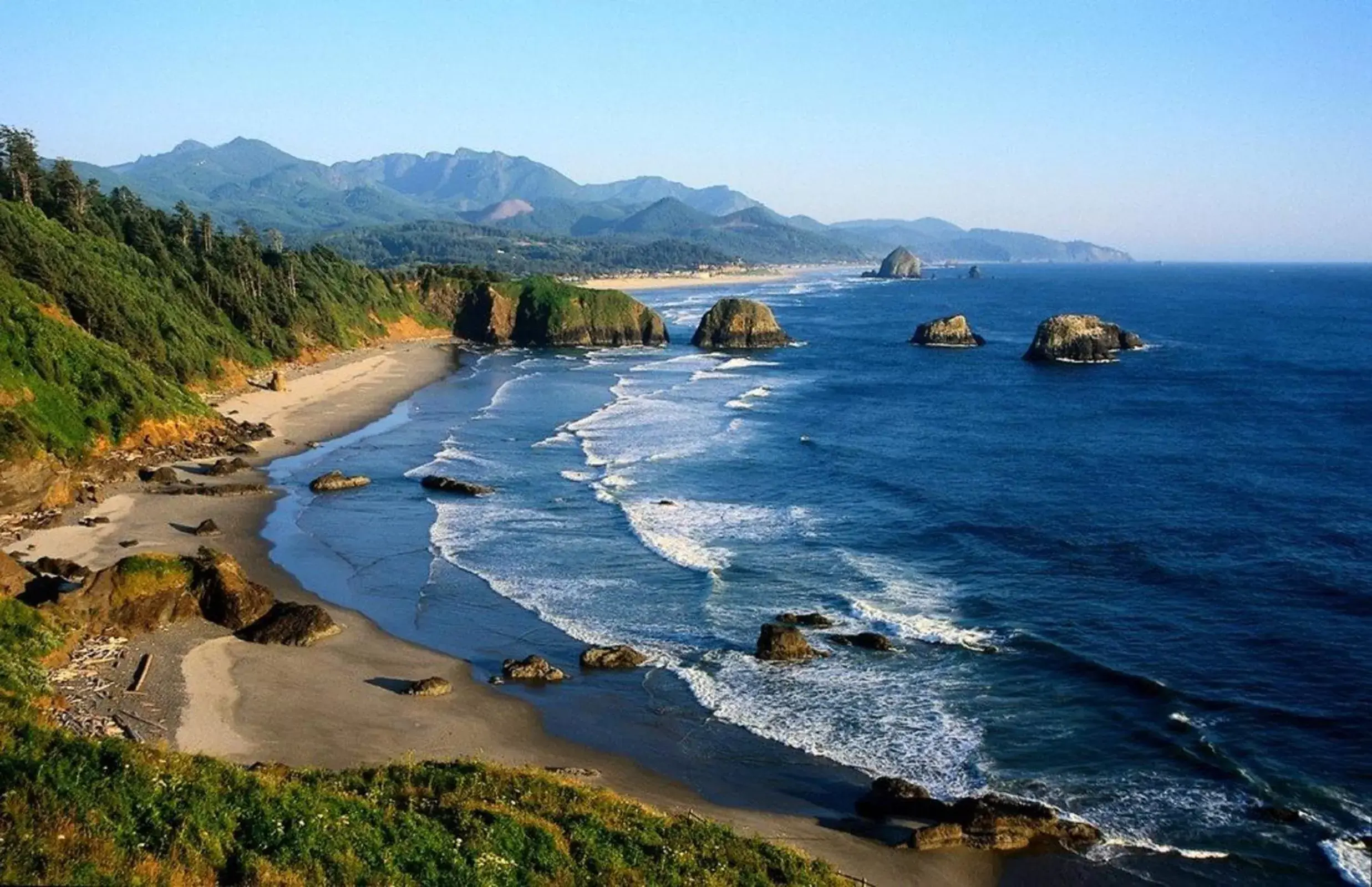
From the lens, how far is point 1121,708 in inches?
1153

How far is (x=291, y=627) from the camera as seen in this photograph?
33.3m

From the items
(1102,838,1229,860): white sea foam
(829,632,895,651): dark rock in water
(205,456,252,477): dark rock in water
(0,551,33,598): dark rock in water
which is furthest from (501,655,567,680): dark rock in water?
(205,456,252,477): dark rock in water

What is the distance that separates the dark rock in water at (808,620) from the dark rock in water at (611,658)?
5551mm

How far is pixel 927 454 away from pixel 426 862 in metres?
51.1

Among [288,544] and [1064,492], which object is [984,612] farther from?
[288,544]

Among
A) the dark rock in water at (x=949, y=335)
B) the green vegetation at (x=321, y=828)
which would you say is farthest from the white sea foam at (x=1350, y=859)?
the dark rock in water at (x=949, y=335)

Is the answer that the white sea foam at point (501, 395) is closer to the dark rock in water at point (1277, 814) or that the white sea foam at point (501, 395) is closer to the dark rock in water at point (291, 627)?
the dark rock in water at point (291, 627)

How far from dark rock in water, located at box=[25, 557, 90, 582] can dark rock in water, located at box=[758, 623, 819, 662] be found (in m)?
22.0

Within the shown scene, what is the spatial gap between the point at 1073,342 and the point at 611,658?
90.2 m

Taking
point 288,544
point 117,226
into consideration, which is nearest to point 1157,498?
point 288,544

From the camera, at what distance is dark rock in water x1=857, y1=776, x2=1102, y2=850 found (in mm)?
22734

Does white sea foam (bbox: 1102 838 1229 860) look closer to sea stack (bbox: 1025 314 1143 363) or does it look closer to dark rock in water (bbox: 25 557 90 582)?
dark rock in water (bbox: 25 557 90 582)

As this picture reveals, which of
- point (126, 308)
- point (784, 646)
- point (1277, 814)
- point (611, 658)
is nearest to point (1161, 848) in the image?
point (1277, 814)

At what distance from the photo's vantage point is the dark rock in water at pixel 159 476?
5034cm
